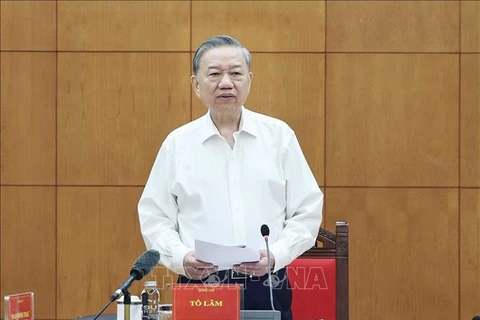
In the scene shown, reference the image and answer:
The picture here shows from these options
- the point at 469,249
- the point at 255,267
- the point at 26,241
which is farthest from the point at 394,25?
the point at 255,267

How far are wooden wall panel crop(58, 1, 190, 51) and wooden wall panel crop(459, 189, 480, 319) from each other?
193 centimetres

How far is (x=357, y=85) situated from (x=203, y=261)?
288cm

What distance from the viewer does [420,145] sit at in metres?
5.38

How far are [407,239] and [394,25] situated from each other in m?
1.28

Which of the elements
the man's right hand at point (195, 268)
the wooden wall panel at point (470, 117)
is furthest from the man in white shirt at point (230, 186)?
the wooden wall panel at point (470, 117)

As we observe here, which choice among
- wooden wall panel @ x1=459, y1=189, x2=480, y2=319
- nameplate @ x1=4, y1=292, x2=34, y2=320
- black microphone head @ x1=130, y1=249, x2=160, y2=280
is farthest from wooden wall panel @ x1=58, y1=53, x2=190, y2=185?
black microphone head @ x1=130, y1=249, x2=160, y2=280

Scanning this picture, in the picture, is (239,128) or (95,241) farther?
(95,241)

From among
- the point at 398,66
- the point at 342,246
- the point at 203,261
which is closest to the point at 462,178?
the point at 398,66

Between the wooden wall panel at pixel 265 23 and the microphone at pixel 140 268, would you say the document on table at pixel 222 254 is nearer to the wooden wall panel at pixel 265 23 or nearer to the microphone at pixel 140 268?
the microphone at pixel 140 268

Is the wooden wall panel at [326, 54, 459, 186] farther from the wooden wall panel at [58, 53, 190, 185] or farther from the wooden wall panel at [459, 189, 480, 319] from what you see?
the wooden wall panel at [58, 53, 190, 185]

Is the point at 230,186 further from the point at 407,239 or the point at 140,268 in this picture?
Answer: the point at 407,239

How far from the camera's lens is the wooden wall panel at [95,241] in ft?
17.9

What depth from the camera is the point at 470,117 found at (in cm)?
536

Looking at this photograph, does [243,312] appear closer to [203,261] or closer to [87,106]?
[203,261]
